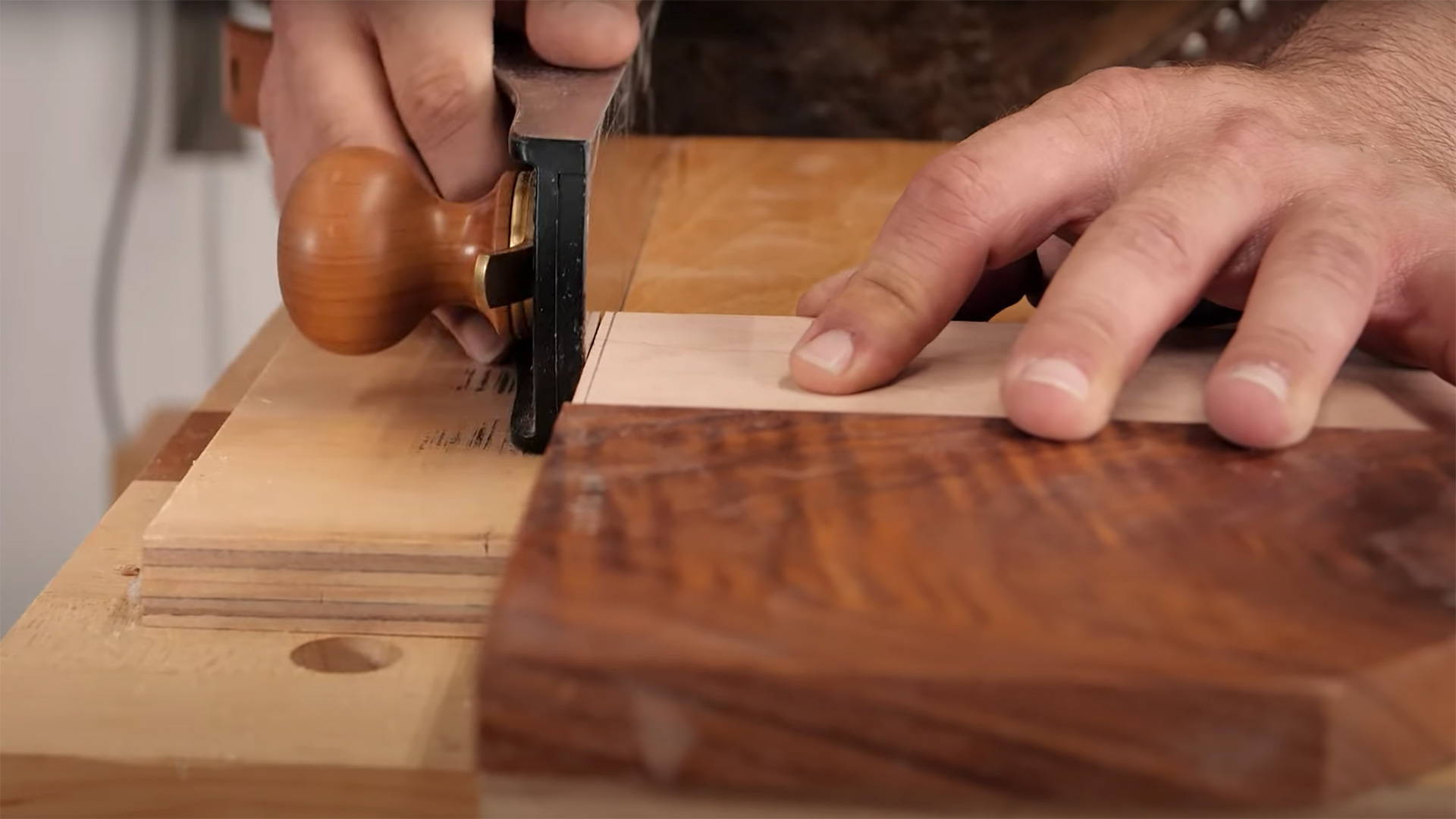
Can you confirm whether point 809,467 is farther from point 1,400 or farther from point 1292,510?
point 1,400

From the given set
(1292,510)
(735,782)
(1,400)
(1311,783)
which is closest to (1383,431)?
(1292,510)

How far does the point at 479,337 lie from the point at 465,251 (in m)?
0.11

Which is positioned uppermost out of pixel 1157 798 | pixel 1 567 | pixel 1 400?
pixel 1157 798

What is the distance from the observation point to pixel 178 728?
0.47 metres

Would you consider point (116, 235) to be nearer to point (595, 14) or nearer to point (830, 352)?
point (595, 14)

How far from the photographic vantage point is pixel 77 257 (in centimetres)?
150

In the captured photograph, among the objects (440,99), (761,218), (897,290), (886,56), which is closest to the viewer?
(897,290)

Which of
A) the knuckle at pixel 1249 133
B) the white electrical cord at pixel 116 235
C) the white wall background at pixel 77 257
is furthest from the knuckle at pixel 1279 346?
the white electrical cord at pixel 116 235

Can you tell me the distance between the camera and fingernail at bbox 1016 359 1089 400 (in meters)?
0.50

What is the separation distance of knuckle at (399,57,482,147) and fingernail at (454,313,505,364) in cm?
10

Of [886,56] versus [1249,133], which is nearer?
[1249,133]

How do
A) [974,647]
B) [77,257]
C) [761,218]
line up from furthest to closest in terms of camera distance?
[77,257] < [761,218] < [974,647]

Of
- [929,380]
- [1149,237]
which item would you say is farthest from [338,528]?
[1149,237]

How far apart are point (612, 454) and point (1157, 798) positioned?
0.22 meters
